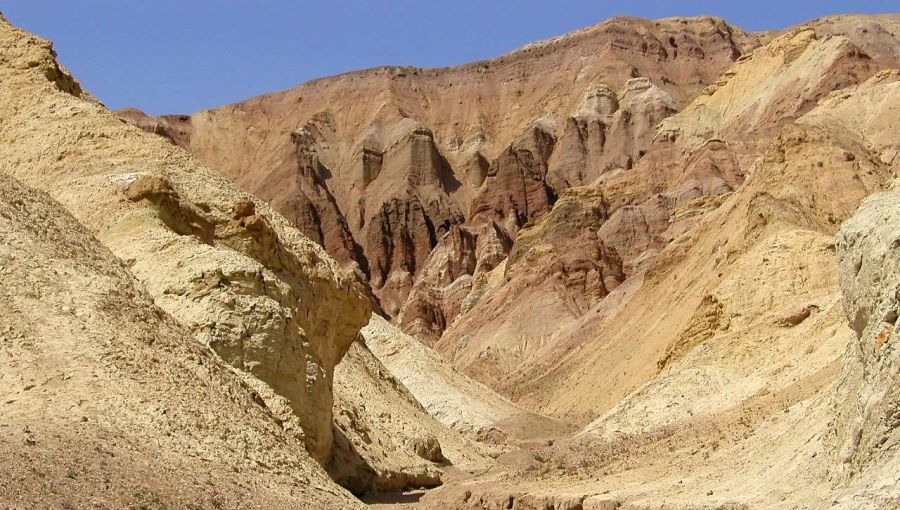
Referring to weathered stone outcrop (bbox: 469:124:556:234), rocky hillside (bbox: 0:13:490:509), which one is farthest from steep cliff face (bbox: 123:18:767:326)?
rocky hillside (bbox: 0:13:490:509)

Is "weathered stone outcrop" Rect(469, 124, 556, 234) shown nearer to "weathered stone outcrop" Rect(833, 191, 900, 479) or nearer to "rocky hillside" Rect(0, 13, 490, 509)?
"rocky hillside" Rect(0, 13, 490, 509)

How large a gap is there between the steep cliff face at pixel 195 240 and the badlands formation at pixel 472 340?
0.07 m

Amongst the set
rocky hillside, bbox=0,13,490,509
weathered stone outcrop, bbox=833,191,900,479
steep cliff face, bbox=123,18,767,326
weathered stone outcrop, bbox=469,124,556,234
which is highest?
steep cliff face, bbox=123,18,767,326

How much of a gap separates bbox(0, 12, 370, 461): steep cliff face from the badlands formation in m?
0.07

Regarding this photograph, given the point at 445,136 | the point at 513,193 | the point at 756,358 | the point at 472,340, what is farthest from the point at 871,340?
the point at 445,136

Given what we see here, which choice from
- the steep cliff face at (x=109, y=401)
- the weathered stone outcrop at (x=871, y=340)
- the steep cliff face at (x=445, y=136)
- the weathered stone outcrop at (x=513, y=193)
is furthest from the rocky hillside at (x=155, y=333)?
the weathered stone outcrop at (x=513, y=193)

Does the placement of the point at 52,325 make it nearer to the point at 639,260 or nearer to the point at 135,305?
the point at 135,305

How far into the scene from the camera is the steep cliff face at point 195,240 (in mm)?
25234

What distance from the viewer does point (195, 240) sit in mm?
27250

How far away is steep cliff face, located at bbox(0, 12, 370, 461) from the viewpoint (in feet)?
82.8

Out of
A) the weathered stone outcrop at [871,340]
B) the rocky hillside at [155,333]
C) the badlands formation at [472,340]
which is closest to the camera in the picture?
the weathered stone outcrop at [871,340]

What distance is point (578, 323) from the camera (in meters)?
83.6

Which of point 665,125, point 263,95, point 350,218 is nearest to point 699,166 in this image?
point 665,125

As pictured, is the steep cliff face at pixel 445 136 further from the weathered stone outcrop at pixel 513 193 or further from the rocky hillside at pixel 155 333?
the rocky hillside at pixel 155 333
